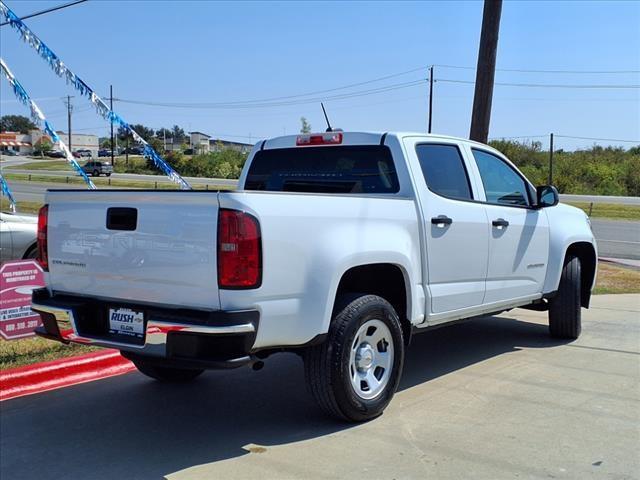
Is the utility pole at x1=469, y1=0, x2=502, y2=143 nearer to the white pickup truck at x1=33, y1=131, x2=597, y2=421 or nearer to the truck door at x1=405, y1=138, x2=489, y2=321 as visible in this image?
the white pickup truck at x1=33, y1=131, x2=597, y2=421

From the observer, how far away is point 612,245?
1906 centimetres

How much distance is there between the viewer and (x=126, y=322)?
4.07 meters

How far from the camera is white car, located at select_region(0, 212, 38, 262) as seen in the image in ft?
29.7

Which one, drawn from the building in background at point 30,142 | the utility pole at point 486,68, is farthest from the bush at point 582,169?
the building in background at point 30,142

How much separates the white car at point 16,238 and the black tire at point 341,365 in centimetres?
636

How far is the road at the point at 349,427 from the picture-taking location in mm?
3861

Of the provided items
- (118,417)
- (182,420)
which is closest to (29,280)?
(118,417)

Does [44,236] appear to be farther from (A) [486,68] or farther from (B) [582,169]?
(B) [582,169]

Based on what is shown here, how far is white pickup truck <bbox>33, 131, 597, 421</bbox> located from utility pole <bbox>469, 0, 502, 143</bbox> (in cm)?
512

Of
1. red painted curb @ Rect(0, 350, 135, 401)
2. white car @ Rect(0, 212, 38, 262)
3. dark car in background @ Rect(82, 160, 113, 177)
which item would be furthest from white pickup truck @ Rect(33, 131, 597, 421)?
dark car in background @ Rect(82, 160, 113, 177)

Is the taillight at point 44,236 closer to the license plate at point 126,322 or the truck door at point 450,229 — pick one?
the license plate at point 126,322

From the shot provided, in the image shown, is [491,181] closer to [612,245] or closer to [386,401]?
[386,401]

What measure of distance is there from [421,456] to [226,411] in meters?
1.60

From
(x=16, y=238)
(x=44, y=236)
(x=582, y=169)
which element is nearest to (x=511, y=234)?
(x=44, y=236)
